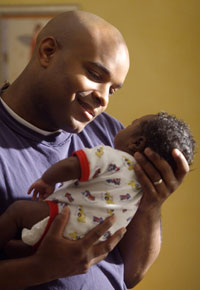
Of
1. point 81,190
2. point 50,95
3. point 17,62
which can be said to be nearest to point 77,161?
point 81,190

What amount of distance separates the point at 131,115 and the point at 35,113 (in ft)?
5.43

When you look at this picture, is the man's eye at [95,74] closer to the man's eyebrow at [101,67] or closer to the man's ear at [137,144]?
the man's eyebrow at [101,67]

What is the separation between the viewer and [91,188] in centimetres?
102

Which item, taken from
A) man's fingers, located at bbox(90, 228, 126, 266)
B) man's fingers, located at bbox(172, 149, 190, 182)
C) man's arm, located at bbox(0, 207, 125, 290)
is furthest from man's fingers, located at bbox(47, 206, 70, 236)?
man's fingers, located at bbox(172, 149, 190, 182)

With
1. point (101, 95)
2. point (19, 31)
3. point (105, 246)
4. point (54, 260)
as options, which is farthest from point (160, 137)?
point (19, 31)

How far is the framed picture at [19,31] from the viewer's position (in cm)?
277

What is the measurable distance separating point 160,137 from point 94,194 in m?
0.25

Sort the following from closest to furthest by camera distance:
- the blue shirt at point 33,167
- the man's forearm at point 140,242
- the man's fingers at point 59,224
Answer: the man's fingers at point 59,224 < the blue shirt at point 33,167 < the man's forearm at point 140,242

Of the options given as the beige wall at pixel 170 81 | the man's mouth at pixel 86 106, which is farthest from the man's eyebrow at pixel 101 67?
the beige wall at pixel 170 81

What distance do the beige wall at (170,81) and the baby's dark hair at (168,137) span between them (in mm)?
1627

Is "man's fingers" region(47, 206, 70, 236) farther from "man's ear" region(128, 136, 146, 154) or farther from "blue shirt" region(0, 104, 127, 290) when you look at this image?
"man's ear" region(128, 136, 146, 154)

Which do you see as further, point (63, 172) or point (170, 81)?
point (170, 81)

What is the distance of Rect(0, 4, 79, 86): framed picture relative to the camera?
9.07ft

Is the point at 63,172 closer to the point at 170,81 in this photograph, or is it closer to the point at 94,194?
the point at 94,194
